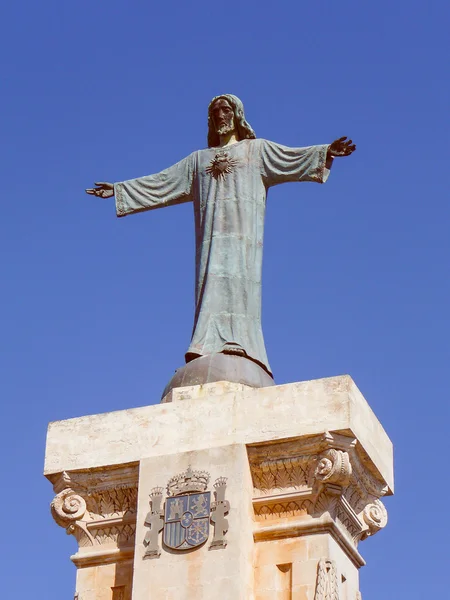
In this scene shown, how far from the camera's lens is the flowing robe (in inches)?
711

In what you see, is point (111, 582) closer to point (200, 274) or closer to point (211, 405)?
point (211, 405)

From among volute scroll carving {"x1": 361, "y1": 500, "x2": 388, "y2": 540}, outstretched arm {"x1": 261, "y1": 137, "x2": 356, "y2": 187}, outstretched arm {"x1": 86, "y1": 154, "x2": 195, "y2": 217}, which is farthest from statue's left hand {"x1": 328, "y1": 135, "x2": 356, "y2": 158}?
volute scroll carving {"x1": 361, "y1": 500, "x2": 388, "y2": 540}

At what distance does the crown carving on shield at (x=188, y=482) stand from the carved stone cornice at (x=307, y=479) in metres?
0.60

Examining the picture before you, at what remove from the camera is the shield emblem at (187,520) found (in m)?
16.2

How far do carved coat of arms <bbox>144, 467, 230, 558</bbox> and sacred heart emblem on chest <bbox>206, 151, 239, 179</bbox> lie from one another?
4.42 m

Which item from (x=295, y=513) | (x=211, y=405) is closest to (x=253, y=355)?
(x=211, y=405)

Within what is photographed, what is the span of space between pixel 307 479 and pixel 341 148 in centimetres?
446

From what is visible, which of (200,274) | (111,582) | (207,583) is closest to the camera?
(207,583)

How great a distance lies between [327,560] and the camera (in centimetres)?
1600

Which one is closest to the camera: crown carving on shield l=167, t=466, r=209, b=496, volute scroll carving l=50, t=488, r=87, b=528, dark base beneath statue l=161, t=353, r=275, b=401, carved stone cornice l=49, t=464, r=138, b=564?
crown carving on shield l=167, t=466, r=209, b=496

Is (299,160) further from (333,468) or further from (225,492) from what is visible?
(225,492)

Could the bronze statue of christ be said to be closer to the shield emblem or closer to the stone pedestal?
the stone pedestal

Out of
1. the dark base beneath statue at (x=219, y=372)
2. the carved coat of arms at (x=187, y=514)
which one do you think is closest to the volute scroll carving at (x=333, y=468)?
the carved coat of arms at (x=187, y=514)

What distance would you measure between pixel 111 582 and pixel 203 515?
154cm
